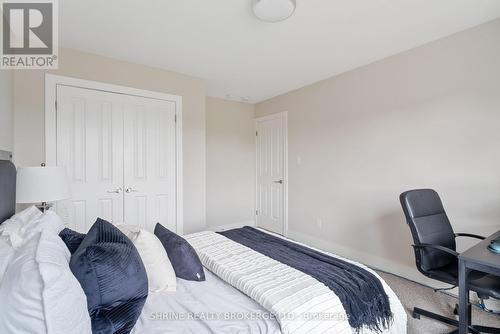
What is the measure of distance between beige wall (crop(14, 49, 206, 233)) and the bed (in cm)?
95

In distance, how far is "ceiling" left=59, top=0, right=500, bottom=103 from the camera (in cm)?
183

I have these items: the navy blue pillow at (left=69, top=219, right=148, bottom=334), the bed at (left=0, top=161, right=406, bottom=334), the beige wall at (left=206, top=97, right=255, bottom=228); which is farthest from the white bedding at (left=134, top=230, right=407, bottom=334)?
the beige wall at (left=206, top=97, right=255, bottom=228)

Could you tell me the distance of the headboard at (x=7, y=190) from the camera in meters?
1.34

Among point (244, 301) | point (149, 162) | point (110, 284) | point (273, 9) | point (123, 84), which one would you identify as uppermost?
point (273, 9)

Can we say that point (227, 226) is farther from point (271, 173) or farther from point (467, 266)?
point (467, 266)

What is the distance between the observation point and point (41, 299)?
2.20 ft

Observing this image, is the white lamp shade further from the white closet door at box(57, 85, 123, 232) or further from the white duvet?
the white duvet

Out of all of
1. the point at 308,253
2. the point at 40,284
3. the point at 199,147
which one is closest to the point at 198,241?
the point at 308,253

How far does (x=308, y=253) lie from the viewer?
1687mm

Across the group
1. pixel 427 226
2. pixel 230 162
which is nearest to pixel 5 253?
pixel 427 226

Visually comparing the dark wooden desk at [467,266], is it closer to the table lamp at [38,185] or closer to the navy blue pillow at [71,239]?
the navy blue pillow at [71,239]

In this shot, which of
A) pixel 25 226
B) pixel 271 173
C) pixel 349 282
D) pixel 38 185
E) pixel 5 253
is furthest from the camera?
pixel 271 173

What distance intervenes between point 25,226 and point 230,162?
10.8 ft

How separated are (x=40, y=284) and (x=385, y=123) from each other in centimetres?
306
